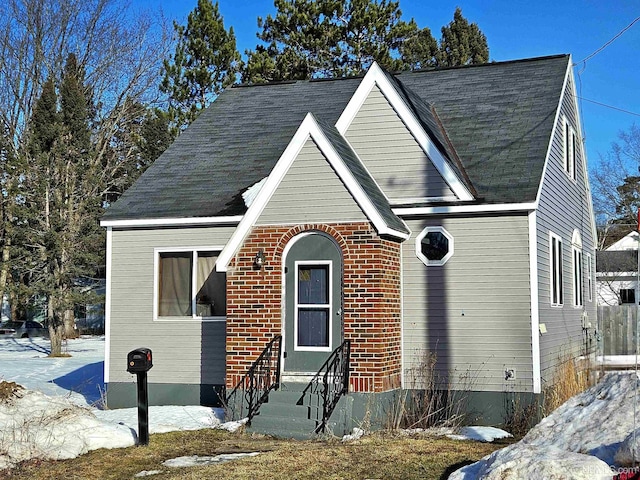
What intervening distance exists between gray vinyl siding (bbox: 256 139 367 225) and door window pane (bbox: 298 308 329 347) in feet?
4.85

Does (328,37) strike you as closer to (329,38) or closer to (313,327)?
(329,38)

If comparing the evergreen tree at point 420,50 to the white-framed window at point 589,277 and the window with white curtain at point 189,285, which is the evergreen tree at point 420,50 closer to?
the white-framed window at point 589,277

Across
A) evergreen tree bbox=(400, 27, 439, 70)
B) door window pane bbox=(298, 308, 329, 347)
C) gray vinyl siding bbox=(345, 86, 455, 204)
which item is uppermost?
evergreen tree bbox=(400, 27, 439, 70)

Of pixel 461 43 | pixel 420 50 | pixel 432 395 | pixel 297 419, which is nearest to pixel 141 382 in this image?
pixel 297 419

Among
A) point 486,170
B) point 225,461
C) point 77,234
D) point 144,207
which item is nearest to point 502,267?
point 486,170

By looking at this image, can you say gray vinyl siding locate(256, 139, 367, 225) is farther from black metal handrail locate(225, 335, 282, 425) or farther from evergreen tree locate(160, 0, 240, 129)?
evergreen tree locate(160, 0, 240, 129)

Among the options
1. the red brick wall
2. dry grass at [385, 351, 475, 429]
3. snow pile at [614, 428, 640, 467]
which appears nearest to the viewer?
snow pile at [614, 428, 640, 467]

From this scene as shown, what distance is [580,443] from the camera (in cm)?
678

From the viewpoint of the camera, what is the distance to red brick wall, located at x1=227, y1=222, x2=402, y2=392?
12.1 meters

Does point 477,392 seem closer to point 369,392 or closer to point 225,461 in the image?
point 369,392

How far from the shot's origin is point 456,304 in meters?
13.1

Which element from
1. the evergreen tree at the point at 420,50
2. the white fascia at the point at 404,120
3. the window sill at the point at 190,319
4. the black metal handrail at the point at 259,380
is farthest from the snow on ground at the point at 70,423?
the evergreen tree at the point at 420,50

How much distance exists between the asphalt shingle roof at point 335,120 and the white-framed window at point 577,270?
366 centimetres

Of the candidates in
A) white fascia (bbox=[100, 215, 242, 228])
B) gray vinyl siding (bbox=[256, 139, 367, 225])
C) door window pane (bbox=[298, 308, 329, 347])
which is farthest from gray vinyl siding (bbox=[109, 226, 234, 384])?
door window pane (bbox=[298, 308, 329, 347])
